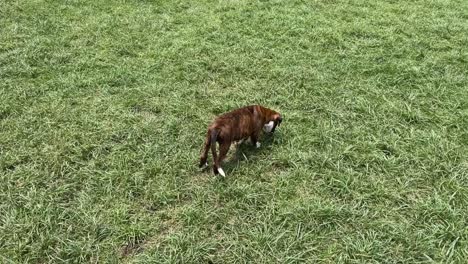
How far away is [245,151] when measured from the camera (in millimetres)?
3723

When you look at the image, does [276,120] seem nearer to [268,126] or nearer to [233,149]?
[268,126]

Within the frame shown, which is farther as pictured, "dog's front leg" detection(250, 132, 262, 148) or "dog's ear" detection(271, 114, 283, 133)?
"dog's ear" detection(271, 114, 283, 133)

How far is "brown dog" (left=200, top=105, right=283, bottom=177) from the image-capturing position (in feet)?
10.8

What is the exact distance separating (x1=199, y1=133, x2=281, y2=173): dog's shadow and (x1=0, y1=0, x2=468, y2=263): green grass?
16 millimetres

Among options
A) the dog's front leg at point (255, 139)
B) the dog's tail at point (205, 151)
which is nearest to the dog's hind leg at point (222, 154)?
the dog's tail at point (205, 151)

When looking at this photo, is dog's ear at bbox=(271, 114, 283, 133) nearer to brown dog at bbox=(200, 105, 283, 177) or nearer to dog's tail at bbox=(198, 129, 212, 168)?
brown dog at bbox=(200, 105, 283, 177)

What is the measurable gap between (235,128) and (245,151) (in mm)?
373

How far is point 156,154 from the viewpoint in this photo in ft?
12.1

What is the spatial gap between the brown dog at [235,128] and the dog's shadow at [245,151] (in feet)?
0.19

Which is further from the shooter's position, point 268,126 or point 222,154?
point 268,126

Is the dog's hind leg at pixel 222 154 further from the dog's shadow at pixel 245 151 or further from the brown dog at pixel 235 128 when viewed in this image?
the dog's shadow at pixel 245 151

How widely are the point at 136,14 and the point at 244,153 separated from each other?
11.6 feet

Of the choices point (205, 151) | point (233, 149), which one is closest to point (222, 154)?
point (205, 151)

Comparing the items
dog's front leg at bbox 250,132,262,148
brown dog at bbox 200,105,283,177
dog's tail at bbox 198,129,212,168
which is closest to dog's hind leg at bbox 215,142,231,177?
brown dog at bbox 200,105,283,177
